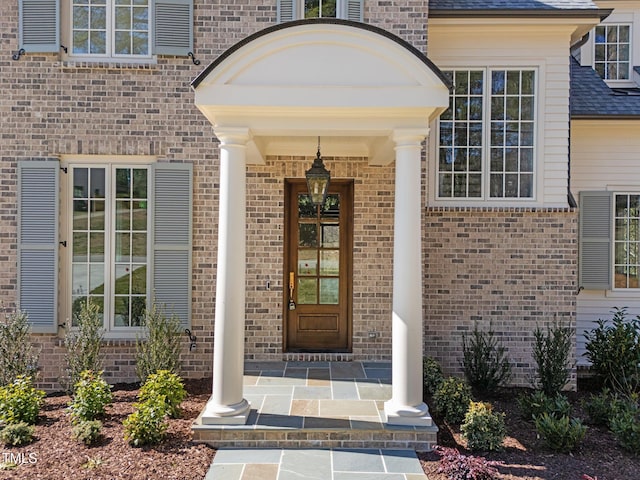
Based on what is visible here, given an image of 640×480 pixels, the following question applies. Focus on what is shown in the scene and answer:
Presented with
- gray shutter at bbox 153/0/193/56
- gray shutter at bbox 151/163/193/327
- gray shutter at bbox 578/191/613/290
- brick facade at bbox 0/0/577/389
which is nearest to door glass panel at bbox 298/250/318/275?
brick facade at bbox 0/0/577/389

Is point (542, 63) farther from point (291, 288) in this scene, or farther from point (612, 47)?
point (291, 288)

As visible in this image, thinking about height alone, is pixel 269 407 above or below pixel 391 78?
below

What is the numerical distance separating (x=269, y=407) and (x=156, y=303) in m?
2.36

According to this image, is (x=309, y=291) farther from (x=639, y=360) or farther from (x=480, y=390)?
(x=639, y=360)

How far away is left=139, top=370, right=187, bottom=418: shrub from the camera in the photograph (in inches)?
185

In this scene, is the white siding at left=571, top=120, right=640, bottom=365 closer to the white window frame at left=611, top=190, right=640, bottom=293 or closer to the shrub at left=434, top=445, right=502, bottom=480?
the white window frame at left=611, top=190, right=640, bottom=293

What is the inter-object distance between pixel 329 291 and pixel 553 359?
3170mm

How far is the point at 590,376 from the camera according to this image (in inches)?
273

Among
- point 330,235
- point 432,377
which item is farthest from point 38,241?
point 432,377

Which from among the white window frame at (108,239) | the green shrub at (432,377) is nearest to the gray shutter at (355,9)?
the white window frame at (108,239)

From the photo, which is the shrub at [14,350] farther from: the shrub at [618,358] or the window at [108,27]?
the shrub at [618,358]

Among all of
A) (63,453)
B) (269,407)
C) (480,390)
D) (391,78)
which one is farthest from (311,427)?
(391,78)

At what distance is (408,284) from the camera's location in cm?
443

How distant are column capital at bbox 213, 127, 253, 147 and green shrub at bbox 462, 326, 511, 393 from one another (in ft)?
13.5
